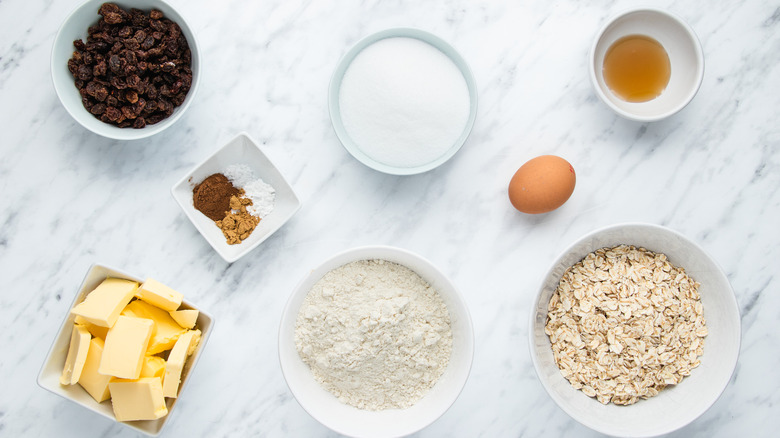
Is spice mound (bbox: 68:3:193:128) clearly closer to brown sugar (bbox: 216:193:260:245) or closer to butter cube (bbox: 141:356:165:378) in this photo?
brown sugar (bbox: 216:193:260:245)

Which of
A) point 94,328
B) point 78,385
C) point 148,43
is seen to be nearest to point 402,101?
point 148,43

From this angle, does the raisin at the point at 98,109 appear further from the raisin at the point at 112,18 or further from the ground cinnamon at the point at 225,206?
the ground cinnamon at the point at 225,206

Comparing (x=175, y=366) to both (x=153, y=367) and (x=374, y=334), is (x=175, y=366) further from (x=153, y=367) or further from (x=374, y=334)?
(x=374, y=334)

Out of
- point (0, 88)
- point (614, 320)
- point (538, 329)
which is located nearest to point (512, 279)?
point (538, 329)

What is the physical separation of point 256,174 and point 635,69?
1.26 m

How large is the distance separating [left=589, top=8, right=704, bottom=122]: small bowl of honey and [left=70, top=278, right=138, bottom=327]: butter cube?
153 cm

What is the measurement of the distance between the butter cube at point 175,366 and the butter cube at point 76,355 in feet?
0.71

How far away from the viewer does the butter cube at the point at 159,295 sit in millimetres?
Result: 1548

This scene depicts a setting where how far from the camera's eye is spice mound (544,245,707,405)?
1595 mm

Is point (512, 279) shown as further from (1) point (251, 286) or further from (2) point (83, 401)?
(2) point (83, 401)

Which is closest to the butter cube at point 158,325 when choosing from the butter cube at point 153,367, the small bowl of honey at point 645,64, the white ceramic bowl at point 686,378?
the butter cube at point 153,367

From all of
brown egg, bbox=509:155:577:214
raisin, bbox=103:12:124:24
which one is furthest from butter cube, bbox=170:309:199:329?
brown egg, bbox=509:155:577:214

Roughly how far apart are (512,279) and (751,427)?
0.90 meters

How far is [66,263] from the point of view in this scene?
1.79 metres
